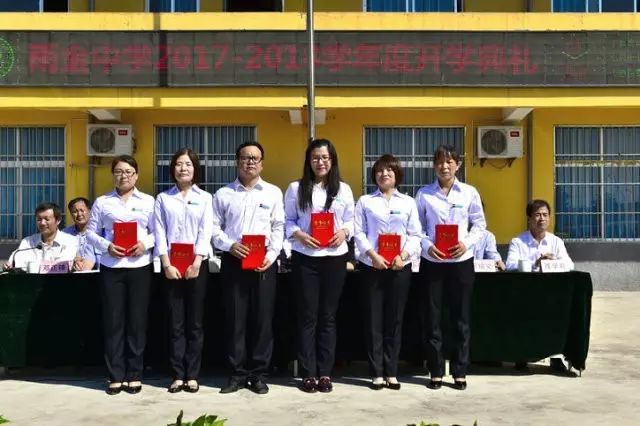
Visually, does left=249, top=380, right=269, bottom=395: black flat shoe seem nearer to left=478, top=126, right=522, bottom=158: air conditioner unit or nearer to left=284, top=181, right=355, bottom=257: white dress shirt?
left=284, top=181, right=355, bottom=257: white dress shirt

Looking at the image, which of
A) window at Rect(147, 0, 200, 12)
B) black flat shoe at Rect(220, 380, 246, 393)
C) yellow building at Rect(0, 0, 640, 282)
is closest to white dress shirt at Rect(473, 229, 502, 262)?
black flat shoe at Rect(220, 380, 246, 393)

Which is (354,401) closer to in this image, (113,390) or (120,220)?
(113,390)

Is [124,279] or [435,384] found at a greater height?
[124,279]

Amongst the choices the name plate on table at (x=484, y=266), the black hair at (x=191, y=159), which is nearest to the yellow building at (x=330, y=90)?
the name plate on table at (x=484, y=266)

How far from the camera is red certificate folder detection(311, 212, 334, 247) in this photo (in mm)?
6098

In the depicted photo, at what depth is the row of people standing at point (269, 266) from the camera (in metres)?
6.16

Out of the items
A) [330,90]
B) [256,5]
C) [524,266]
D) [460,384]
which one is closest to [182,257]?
[460,384]

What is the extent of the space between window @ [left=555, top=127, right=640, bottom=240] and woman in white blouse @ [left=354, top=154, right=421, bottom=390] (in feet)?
26.0

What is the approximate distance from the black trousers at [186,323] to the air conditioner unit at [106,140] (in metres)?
7.19

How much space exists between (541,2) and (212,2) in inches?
210

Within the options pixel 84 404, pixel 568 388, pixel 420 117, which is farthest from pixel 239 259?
pixel 420 117

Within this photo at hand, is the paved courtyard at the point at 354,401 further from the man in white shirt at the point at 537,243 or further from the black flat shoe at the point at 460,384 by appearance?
the man in white shirt at the point at 537,243

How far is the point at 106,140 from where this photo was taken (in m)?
12.9

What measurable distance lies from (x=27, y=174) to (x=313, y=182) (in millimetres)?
8476
